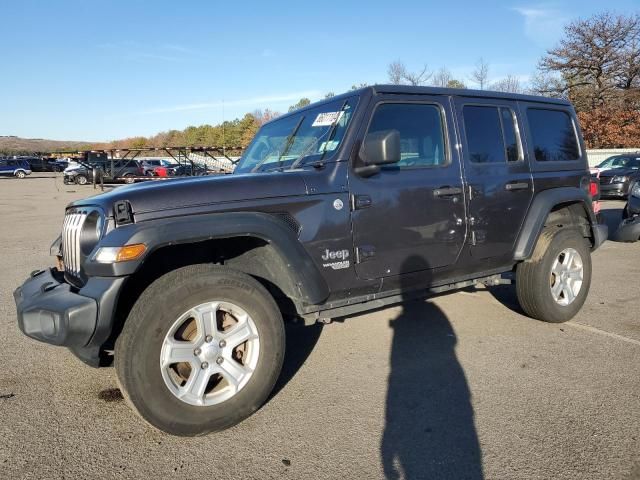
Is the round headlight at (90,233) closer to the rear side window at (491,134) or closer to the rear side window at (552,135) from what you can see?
the rear side window at (491,134)

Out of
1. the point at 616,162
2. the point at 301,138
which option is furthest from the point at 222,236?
the point at 616,162

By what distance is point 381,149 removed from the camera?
124 inches

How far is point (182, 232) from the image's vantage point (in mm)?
2709

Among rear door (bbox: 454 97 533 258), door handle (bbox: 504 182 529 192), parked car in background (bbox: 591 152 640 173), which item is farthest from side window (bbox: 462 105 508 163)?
parked car in background (bbox: 591 152 640 173)

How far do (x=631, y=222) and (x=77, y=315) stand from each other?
28.4 feet

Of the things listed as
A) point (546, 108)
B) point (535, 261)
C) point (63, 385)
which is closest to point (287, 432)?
point (63, 385)

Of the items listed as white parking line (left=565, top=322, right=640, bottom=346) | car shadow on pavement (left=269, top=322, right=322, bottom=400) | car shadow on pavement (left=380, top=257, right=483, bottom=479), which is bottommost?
white parking line (left=565, top=322, right=640, bottom=346)

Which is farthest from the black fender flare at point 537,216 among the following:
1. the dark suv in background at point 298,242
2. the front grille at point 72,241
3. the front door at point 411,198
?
the front grille at point 72,241

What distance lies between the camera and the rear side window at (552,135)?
14.9 feet

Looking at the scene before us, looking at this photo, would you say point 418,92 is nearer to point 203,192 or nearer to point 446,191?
point 446,191

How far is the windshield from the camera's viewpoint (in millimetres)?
3504

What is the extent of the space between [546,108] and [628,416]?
9.65ft

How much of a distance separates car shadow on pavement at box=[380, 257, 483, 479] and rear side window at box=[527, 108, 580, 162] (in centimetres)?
186

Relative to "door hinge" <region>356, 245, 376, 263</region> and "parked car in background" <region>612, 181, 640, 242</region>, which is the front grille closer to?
"door hinge" <region>356, 245, 376, 263</region>
